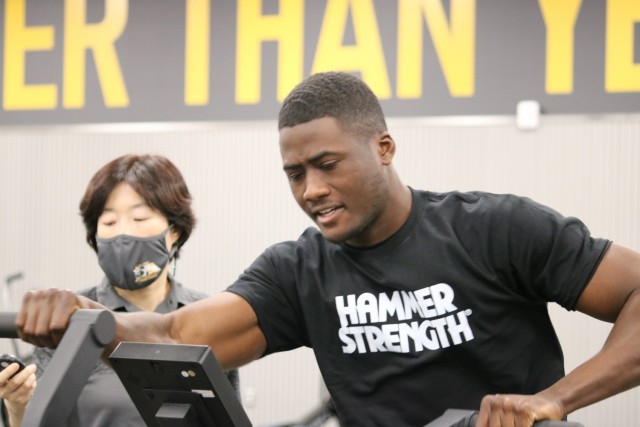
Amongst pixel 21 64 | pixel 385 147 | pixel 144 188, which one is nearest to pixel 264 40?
pixel 21 64

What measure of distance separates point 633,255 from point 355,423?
0.60 meters

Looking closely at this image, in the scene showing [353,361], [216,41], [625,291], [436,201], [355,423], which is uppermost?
[216,41]

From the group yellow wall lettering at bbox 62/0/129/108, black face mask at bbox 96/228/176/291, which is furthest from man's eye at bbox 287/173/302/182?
yellow wall lettering at bbox 62/0/129/108

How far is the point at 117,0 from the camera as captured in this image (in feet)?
15.5

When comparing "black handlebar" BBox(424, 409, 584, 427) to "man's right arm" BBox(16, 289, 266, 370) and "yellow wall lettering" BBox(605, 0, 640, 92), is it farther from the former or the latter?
"yellow wall lettering" BBox(605, 0, 640, 92)

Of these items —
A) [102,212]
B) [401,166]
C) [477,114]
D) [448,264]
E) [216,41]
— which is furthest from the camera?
[216,41]

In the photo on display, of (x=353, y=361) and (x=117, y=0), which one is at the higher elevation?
(x=117, y=0)

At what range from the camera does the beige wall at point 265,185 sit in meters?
3.64

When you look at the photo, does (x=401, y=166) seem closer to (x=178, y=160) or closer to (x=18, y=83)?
(x=178, y=160)

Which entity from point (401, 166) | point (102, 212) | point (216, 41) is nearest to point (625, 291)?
point (102, 212)

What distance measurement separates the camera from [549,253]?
1.69m

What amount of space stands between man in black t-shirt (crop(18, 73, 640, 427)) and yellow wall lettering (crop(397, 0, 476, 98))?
7.59 feet

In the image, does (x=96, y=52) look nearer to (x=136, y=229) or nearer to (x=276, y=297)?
(x=136, y=229)

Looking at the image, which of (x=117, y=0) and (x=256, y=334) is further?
(x=117, y=0)
